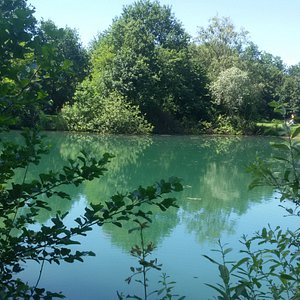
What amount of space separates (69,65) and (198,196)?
7.18m

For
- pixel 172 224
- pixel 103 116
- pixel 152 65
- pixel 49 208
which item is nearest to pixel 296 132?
pixel 49 208

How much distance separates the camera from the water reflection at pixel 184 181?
580 centimetres

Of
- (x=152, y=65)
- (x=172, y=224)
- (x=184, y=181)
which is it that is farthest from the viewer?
(x=152, y=65)

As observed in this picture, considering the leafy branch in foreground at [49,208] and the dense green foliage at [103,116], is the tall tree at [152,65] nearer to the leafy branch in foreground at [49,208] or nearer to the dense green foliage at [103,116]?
the dense green foliage at [103,116]

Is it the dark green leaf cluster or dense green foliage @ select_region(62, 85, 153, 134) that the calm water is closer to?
the dark green leaf cluster

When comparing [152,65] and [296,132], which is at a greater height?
[152,65]

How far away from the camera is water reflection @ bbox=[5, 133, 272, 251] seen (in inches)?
228

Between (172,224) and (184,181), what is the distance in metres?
3.56

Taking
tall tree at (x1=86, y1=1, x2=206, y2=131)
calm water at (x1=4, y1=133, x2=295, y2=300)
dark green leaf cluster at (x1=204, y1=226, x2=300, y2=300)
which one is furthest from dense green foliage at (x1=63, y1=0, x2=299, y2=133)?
dark green leaf cluster at (x1=204, y1=226, x2=300, y2=300)

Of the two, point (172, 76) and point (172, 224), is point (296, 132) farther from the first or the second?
point (172, 76)

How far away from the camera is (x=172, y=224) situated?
19.5 feet

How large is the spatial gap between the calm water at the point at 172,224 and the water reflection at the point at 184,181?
0.04ft

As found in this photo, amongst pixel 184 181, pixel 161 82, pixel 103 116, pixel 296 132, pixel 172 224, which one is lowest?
pixel 296 132

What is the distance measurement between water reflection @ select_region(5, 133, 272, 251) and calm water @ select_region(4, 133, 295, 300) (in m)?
0.01
